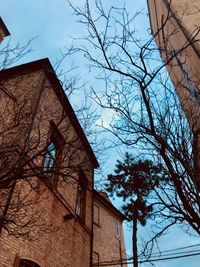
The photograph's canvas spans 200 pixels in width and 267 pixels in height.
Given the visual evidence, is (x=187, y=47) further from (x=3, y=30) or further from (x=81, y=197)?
(x=81, y=197)

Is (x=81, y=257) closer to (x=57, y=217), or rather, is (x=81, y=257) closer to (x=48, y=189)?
(x=57, y=217)

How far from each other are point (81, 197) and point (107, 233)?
16.5ft

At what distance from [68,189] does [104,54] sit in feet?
22.5

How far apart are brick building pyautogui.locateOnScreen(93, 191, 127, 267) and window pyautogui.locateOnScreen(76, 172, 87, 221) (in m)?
2.12

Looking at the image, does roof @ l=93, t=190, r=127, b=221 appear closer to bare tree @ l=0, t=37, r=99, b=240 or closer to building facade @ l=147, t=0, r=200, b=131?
bare tree @ l=0, t=37, r=99, b=240

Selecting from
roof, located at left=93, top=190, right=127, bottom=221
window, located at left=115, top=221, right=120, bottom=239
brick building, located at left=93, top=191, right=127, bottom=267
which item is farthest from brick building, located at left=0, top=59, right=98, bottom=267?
window, located at left=115, top=221, right=120, bottom=239

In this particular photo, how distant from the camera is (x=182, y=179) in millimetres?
4492

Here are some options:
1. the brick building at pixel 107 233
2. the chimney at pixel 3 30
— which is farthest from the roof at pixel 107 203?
the chimney at pixel 3 30

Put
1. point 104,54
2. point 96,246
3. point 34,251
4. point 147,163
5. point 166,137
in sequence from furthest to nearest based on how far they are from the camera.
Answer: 1. point 96,246
2. point 34,251
3. point 147,163
4. point 166,137
5. point 104,54

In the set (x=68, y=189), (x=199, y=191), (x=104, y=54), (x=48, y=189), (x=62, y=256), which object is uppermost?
(x=68, y=189)

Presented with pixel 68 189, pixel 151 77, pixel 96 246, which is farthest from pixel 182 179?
pixel 96 246

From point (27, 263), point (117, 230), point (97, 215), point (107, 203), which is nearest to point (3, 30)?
point (27, 263)

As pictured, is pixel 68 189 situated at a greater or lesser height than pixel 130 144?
greater

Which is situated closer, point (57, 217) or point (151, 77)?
point (151, 77)
